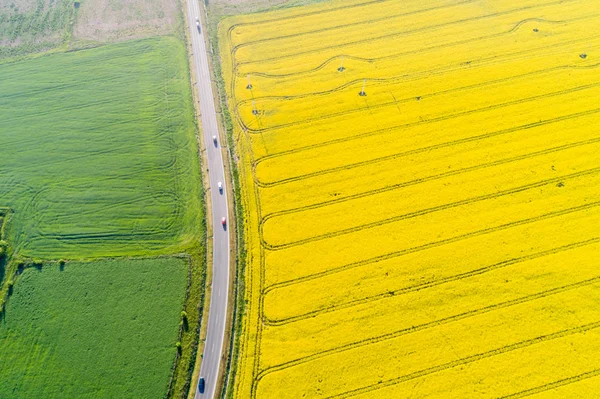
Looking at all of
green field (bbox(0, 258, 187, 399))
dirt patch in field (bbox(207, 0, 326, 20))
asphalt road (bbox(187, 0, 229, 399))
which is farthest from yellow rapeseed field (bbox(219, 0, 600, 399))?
green field (bbox(0, 258, 187, 399))

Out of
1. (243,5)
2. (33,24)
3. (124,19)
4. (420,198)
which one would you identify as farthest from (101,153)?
(420,198)

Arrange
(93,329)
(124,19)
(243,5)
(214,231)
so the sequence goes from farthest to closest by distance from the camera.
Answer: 1. (243,5)
2. (124,19)
3. (214,231)
4. (93,329)

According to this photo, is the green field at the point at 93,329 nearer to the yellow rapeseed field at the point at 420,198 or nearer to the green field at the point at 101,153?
the green field at the point at 101,153

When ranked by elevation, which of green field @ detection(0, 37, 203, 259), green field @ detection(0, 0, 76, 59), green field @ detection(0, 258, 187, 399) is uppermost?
green field @ detection(0, 0, 76, 59)

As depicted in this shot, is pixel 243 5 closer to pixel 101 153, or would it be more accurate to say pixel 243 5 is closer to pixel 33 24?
pixel 33 24

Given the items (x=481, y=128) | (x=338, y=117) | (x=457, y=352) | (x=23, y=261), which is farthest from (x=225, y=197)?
(x=481, y=128)

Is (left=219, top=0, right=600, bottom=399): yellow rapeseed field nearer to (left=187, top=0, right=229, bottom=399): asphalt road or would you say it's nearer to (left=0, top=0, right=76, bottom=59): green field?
(left=187, top=0, right=229, bottom=399): asphalt road
